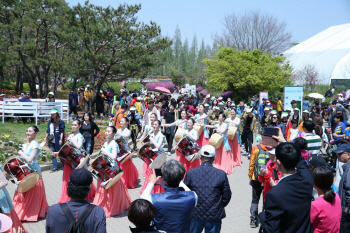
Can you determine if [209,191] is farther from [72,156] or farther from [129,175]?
[129,175]

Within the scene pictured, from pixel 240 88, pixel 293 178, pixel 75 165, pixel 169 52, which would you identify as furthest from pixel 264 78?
pixel 169 52

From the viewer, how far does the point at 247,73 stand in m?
25.5

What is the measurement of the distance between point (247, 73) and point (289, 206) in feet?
76.9

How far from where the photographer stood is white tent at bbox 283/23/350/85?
45031mm

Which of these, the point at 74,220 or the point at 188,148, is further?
the point at 188,148

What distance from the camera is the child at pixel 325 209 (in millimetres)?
3371

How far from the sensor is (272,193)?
2855 mm

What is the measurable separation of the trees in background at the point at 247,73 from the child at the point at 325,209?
21.8m

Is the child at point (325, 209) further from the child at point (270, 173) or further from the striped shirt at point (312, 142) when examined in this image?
the striped shirt at point (312, 142)

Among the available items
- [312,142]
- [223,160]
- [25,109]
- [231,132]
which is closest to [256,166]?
[312,142]

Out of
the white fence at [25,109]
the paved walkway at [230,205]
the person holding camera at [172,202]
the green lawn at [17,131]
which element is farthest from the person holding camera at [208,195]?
the white fence at [25,109]

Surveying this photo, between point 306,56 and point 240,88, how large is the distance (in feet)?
96.9

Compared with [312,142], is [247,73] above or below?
above

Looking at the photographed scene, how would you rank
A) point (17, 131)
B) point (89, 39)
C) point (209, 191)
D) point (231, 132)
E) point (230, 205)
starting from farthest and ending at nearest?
point (89, 39)
point (17, 131)
point (231, 132)
point (230, 205)
point (209, 191)
